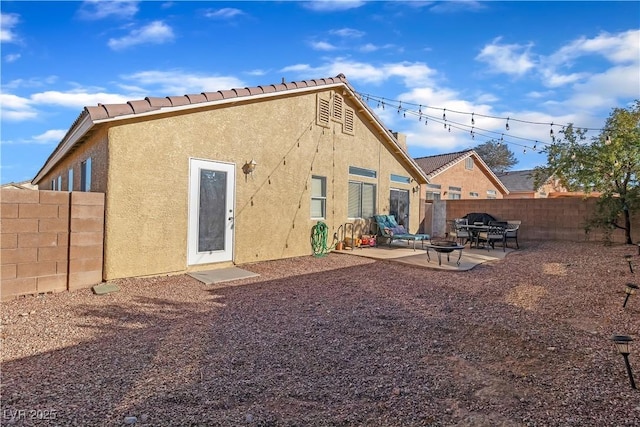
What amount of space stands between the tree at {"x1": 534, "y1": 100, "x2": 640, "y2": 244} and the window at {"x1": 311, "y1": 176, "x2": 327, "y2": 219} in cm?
827

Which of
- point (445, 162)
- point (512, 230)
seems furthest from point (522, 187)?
point (512, 230)

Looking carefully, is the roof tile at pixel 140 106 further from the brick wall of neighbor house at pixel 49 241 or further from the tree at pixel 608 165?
the tree at pixel 608 165

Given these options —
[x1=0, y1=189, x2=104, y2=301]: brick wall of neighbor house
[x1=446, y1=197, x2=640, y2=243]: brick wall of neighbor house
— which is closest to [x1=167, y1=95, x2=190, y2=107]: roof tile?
[x1=0, y1=189, x2=104, y2=301]: brick wall of neighbor house

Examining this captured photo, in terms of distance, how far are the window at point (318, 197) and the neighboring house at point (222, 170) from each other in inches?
1.1

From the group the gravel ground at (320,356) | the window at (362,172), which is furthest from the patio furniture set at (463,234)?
the gravel ground at (320,356)

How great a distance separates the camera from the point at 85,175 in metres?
7.56

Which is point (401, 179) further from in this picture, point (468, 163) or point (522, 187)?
point (522, 187)

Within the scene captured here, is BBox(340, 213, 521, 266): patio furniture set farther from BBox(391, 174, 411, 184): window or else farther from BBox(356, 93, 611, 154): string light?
BBox(356, 93, 611, 154): string light

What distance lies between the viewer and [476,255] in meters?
9.80

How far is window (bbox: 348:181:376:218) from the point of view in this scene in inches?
435

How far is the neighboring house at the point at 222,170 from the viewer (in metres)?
6.08

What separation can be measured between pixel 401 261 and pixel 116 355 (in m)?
6.49

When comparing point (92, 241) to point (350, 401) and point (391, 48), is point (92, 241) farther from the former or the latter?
point (391, 48)

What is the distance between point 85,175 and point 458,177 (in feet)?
66.1
